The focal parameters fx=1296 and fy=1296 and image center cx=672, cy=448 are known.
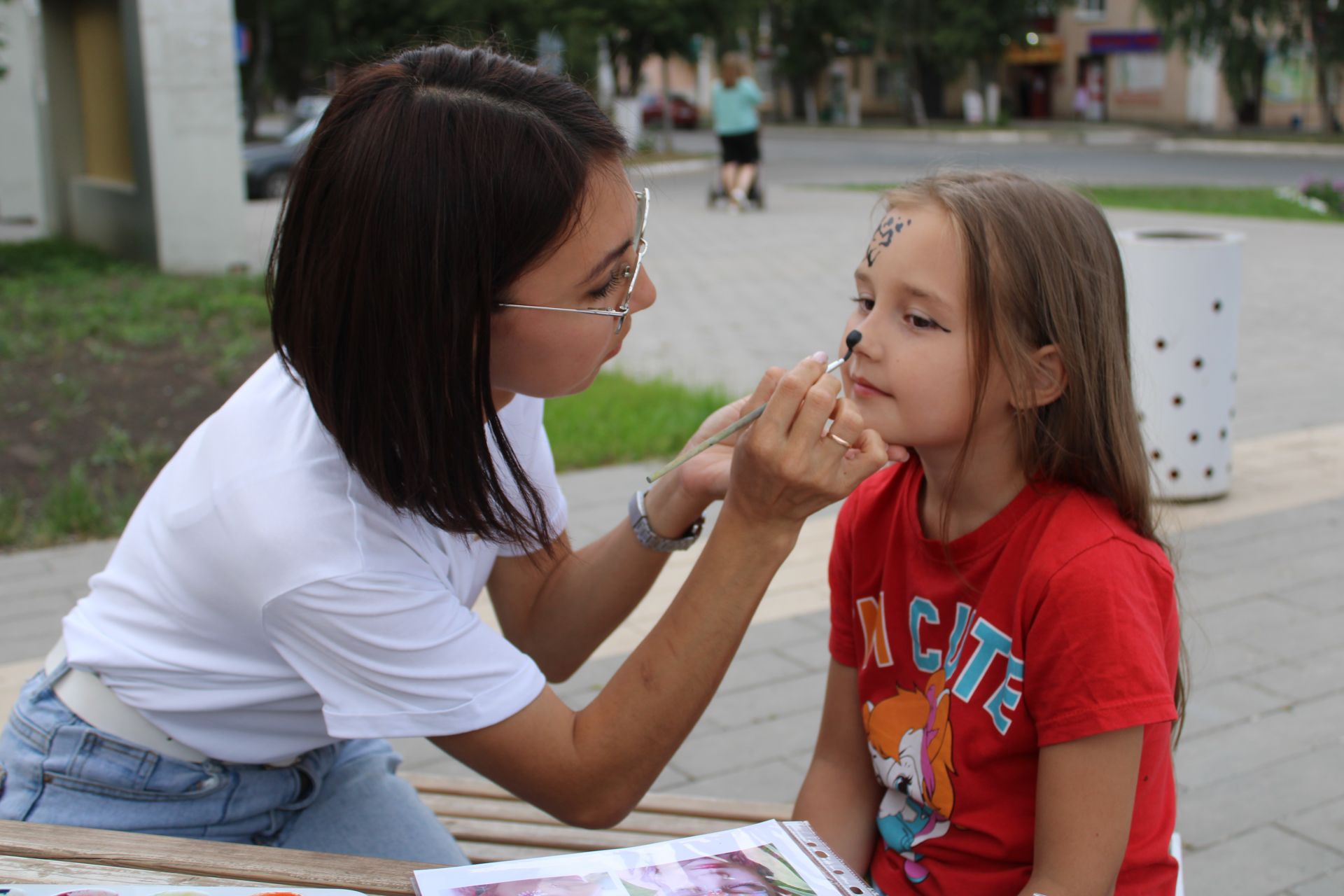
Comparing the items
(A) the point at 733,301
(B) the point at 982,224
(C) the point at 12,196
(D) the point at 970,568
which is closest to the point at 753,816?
(D) the point at 970,568

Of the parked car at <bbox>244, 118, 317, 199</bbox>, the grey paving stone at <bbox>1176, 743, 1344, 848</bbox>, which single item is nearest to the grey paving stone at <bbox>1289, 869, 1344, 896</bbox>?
the grey paving stone at <bbox>1176, 743, 1344, 848</bbox>

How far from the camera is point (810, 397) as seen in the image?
1.44 m

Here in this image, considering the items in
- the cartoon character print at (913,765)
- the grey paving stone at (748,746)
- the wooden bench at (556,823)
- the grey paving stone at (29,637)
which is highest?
the cartoon character print at (913,765)

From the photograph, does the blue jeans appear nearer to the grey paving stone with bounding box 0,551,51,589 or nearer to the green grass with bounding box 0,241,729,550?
the grey paving stone with bounding box 0,551,51,589

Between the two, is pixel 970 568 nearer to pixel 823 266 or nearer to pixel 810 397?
pixel 810 397

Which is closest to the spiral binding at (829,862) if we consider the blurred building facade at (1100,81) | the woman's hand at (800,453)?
the woman's hand at (800,453)

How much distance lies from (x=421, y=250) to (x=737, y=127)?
13.2 meters

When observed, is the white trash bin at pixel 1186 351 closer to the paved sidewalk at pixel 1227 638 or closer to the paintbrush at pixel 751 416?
the paved sidewalk at pixel 1227 638

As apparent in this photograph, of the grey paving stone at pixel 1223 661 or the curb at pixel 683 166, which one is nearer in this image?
the grey paving stone at pixel 1223 661

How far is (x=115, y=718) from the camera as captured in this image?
5.68ft

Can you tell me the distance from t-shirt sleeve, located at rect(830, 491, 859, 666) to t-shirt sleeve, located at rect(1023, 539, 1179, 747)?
0.35m

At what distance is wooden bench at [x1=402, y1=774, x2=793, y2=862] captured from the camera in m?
2.03

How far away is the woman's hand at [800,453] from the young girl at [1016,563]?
140 mm

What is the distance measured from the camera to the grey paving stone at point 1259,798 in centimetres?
258
